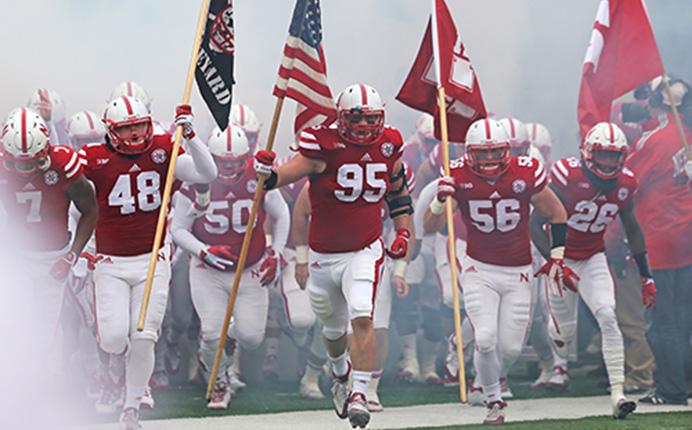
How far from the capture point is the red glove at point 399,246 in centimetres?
809

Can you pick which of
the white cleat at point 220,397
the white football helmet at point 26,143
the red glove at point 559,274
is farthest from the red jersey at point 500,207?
the white football helmet at point 26,143

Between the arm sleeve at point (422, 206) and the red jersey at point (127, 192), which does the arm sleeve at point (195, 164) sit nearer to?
the red jersey at point (127, 192)

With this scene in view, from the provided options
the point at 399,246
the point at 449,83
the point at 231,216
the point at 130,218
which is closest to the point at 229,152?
the point at 231,216

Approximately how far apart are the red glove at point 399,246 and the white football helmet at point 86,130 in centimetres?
299

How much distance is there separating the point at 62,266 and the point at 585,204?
3.14m

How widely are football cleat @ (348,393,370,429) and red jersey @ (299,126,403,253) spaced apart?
3.03ft

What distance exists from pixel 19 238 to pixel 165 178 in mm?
930

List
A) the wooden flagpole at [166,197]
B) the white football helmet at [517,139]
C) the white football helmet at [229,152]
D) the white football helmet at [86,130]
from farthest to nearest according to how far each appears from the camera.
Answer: the white football helmet at [517,139] → the white football helmet at [86,130] → the white football helmet at [229,152] → the wooden flagpole at [166,197]

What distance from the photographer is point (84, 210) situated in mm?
8281

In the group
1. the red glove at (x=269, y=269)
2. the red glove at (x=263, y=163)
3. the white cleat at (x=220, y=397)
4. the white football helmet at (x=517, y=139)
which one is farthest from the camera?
the white football helmet at (x=517, y=139)

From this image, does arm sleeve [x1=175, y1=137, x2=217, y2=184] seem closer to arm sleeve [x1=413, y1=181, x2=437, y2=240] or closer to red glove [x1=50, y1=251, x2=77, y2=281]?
red glove [x1=50, y1=251, x2=77, y2=281]

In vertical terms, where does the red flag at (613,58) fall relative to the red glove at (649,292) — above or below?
above

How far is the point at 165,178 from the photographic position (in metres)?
8.20

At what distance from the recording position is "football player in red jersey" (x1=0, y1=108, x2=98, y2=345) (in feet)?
26.6
